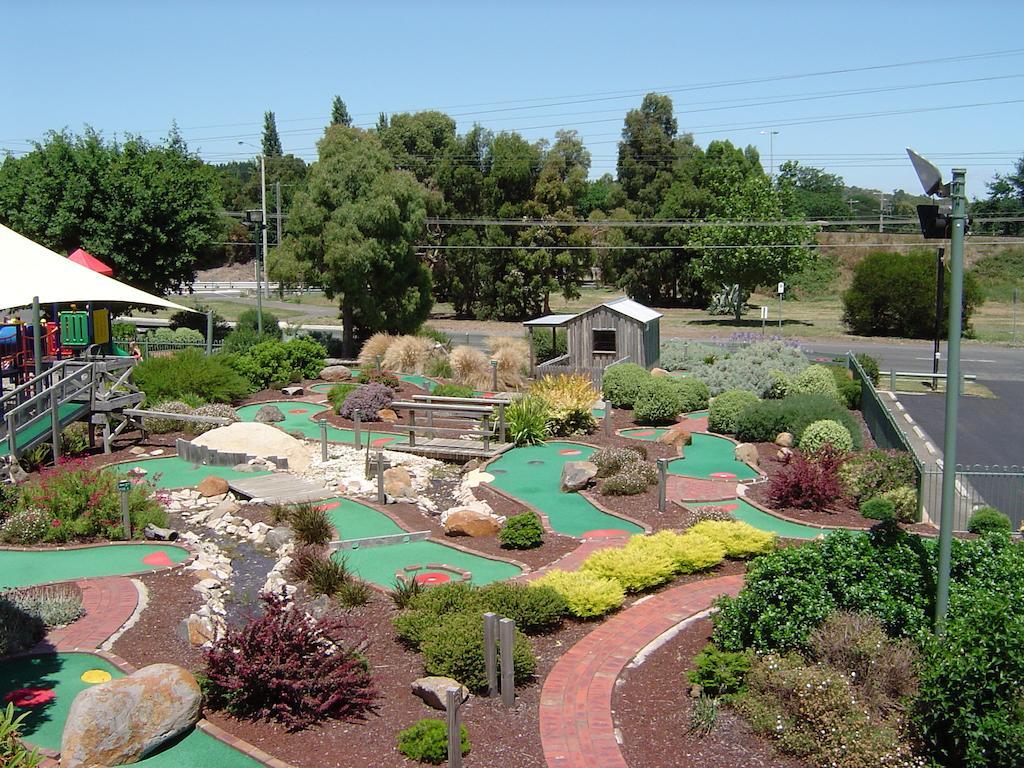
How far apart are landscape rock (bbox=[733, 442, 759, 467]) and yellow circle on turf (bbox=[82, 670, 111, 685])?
43.2 ft

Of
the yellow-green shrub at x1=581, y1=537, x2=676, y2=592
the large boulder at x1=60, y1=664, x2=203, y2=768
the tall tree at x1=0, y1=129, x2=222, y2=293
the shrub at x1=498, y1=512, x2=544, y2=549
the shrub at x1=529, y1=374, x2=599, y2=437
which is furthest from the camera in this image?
the tall tree at x1=0, y1=129, x2=222, y2=293

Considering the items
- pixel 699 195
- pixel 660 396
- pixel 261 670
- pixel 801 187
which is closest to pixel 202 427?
pixel 660 396

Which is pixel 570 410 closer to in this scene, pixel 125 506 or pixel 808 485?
pixel 808 485

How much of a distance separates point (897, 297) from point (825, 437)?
34247mm

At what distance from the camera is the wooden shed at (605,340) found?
29.4m

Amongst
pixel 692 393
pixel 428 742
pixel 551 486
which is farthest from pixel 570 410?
pixel 428 742

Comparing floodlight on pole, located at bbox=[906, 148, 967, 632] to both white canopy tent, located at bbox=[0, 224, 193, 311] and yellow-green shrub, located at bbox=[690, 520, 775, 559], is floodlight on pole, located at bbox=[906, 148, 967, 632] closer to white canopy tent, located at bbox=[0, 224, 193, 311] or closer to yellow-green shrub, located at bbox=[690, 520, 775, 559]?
yellow-green shrub, located at bbox=[690, 520, 775, 559]

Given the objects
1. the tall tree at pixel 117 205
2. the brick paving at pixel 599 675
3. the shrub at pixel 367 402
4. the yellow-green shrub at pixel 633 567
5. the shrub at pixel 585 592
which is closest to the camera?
the brick paving at pixel 599 675

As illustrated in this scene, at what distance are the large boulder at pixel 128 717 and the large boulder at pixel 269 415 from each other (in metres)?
16.3

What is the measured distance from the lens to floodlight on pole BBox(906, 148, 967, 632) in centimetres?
818

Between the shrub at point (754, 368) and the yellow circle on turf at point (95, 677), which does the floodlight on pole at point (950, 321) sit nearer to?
the yellow circle on turf at point (95, 677)

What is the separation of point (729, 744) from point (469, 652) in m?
2.41

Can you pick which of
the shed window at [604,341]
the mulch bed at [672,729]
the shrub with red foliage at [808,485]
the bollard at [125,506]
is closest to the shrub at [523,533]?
the mulch bed at [672,729]

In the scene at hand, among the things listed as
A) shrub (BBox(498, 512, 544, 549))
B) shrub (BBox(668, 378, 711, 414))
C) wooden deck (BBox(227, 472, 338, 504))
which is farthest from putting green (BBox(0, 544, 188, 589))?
shrub (BBox(668, 378, 711, 414))
